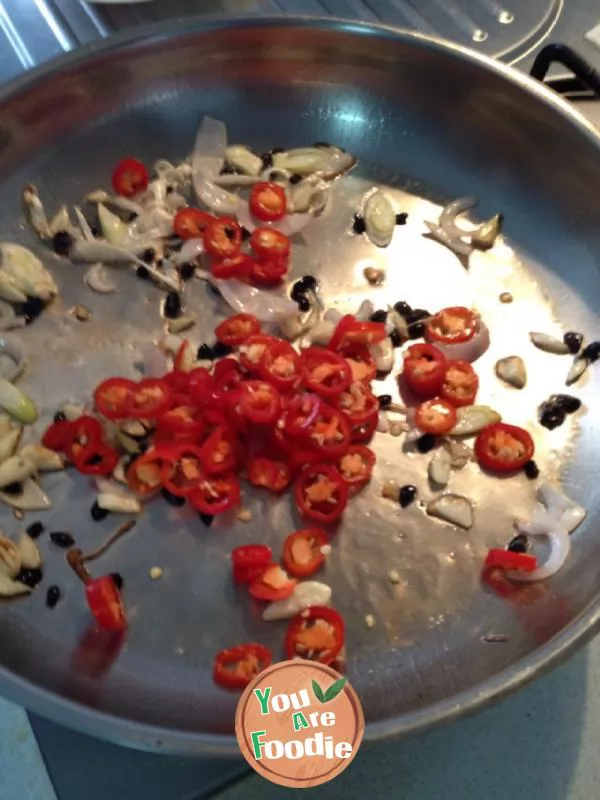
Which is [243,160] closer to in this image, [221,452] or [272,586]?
[221,452]

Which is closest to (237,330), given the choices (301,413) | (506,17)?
(301,413)

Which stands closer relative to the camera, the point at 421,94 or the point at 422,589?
the point at 422,589

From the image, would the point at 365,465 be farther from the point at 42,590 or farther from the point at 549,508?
the point at 42,590

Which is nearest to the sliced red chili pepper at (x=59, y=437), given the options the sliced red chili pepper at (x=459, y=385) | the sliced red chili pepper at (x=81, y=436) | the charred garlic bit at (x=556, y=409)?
the sliced red chili pepper at (x=81, y=436)

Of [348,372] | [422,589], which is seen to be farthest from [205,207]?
[422,589]

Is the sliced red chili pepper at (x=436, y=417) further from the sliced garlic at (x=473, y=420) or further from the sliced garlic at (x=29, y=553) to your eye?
the sliced garlic at (x=29, y=553)

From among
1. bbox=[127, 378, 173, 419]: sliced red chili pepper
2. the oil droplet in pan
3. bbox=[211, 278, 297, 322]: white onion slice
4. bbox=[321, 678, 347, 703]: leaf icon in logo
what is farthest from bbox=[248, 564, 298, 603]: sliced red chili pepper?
the oil droplet in pan
